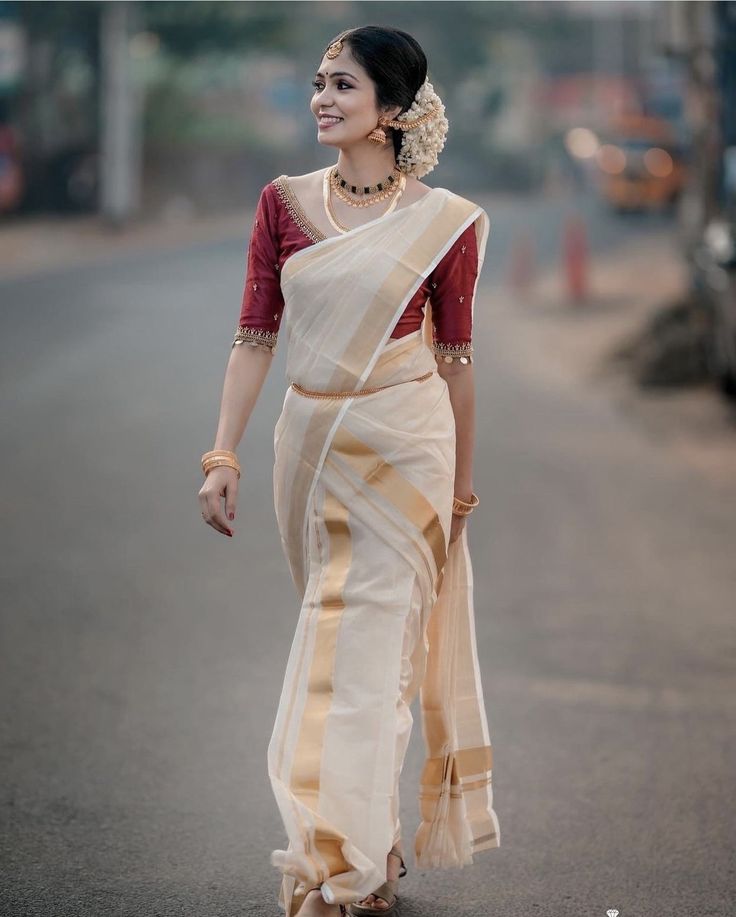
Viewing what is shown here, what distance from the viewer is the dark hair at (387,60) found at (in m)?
3.52

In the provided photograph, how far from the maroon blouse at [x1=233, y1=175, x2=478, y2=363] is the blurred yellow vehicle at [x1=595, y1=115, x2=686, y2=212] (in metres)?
37.3

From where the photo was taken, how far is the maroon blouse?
356 centimetres

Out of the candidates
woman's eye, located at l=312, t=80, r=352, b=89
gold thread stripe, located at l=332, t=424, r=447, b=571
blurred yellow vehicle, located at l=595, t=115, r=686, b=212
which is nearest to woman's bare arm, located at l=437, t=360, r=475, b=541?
gold thread stripe, located at l=332, t=424, r=447, b=571

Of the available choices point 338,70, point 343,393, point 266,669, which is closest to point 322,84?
point 338,70

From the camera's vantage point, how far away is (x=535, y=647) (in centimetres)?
619

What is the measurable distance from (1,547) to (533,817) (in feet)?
13.0

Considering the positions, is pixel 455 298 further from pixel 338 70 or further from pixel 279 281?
pixel 338 70

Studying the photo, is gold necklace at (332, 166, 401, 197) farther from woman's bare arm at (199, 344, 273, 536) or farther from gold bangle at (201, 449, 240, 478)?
gold bangle at (201, 449, 240, 478)

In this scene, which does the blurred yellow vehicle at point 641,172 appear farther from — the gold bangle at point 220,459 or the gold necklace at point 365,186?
the gold bangle at point 220,459

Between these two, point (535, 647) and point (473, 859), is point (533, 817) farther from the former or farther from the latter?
point (535, 647)

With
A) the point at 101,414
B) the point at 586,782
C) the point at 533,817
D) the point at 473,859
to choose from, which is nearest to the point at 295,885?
the point at 473,859

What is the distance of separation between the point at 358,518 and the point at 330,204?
665mm

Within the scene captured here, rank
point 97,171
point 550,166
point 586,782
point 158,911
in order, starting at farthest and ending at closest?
1. point 550,166
2. point 97,171
3. point 586,782
4. point 158,911

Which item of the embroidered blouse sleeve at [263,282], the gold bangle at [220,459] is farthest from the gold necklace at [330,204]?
the gold bangle at [220,459]
